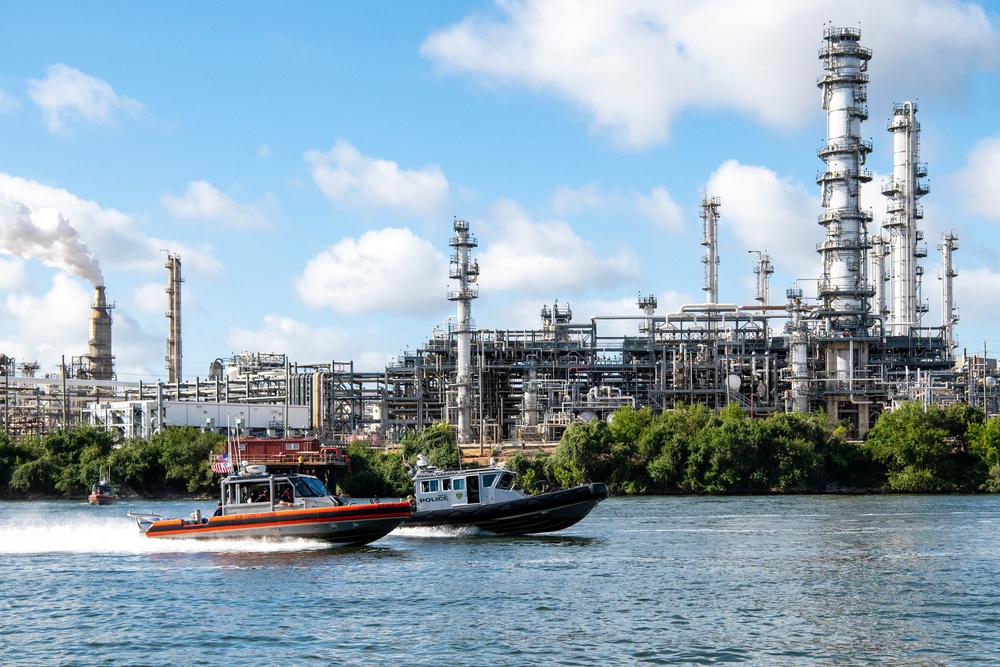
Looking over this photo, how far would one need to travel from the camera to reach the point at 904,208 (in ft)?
509

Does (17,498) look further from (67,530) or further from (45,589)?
(45,589)

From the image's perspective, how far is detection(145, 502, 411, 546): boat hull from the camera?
59406 mm

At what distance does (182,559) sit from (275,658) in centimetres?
2316

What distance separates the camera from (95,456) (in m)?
A: 134

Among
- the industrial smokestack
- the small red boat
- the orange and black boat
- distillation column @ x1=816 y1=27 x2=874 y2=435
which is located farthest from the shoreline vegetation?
the industrial smokestack

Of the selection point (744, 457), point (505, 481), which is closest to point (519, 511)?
point (505, 481)

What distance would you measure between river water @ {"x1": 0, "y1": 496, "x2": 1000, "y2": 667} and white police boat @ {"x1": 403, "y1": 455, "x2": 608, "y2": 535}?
1009 millimetres

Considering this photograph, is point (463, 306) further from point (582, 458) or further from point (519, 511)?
point (519, 511)

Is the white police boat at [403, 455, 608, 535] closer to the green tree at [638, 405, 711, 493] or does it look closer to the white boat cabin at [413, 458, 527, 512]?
the white boat cabin at [413, 458, 527, 512]

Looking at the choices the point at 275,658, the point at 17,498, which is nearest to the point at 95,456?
the point at 17,498

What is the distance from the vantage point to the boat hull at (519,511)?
6631 cm

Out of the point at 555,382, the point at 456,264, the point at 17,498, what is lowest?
the point at 17,498

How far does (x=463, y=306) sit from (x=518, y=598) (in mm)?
100074

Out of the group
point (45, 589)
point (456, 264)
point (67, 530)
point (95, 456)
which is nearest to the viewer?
point (45, 589)
